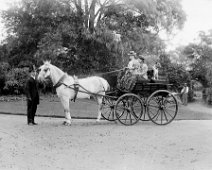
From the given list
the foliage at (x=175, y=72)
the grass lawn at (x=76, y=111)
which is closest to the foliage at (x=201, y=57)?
the foliage at (x=175, y=72)

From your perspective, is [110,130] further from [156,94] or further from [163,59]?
[163,59]

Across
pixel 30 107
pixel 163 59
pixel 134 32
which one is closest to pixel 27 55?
pixel 134 32

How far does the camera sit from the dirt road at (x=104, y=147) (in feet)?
24.0

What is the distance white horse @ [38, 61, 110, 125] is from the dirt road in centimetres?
95

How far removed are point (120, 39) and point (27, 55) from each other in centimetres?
711

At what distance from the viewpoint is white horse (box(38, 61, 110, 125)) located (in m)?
12.9

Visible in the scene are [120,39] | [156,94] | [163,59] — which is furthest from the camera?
[163,59]

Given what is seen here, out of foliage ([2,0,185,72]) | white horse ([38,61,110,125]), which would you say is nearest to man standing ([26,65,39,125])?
white horse ([38,61,110,125])

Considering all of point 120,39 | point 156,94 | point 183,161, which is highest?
point 120,39

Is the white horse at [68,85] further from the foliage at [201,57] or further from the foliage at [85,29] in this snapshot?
the foliage at [201,57]

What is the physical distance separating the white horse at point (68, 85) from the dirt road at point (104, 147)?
0.95 metres

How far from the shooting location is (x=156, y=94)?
13.3m

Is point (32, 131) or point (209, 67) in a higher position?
point (209, 67)

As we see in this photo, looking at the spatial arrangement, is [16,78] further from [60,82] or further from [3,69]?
[60,82]
